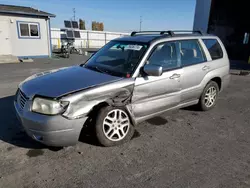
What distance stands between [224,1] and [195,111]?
58.4 ft

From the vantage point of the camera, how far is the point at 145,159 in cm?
287

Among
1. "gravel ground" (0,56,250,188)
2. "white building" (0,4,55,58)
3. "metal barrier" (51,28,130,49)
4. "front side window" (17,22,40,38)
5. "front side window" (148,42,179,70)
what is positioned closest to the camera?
"gravel ground" (0,56,250,188)

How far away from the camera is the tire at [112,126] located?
117 inches

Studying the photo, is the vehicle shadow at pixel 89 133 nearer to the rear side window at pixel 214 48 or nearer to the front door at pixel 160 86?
the front door at pixel 160 86

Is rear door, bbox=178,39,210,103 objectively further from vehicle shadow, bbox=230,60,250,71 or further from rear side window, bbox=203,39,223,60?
vehicle shadow, bbox=230,60,250,71

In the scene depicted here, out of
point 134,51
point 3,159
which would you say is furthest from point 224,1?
point 3,159

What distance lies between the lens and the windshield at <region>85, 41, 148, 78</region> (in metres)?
3.38

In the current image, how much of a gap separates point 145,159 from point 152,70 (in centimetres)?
139

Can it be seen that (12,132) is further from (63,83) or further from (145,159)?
(145,159)

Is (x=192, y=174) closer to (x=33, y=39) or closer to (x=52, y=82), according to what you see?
(x=52, y=82)

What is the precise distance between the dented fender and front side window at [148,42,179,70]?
2.26 feet

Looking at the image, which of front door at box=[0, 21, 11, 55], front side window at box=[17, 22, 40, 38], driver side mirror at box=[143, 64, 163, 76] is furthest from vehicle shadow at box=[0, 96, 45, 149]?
front side window at box=[17, 22, 40, 38]

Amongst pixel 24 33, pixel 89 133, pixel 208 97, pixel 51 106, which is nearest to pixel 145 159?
pixel 89 133

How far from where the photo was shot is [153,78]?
340 centimetres
